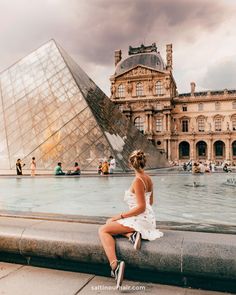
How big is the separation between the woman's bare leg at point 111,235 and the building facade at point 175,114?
51.1 meters

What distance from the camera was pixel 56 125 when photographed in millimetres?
17516

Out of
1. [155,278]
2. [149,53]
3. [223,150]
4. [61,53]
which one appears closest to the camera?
[155,278]

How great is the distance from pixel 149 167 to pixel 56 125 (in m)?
7.52

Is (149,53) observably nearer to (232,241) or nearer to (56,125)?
(56,125)

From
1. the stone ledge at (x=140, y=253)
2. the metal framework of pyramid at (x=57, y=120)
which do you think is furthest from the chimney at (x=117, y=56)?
the stone ledge at (x=140, y=253)

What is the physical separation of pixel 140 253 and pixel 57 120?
620 inches

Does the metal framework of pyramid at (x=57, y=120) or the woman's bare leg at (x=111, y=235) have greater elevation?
the metal framework of pyramid at (x=57, y=120)

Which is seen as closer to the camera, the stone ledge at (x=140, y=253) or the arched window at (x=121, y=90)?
the stone ledge at (x=140, y=253)

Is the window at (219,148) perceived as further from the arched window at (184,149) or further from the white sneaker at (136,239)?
the white sneaker at (136,239)

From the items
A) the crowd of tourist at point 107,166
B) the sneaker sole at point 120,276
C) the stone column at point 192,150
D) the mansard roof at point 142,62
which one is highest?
the mansard roof at point 142,62

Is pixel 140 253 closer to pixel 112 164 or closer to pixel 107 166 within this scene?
pixel 107 166

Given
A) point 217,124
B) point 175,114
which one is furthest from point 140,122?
point 217,124

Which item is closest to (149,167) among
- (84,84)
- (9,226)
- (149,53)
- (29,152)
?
(84,84)

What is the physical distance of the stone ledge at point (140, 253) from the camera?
2.39 meters
